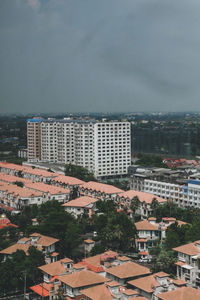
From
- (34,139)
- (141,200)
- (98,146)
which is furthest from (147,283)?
(34,139)

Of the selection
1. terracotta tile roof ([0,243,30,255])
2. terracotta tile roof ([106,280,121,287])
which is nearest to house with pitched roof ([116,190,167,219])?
terracotta tile roof ([0,243,30,255])

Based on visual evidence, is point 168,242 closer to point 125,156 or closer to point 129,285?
point 129,285

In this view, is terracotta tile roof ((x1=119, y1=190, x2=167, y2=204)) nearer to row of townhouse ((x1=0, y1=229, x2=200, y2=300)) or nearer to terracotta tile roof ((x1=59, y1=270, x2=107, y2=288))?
row of townhouse ((x1=0, y1=229, x2=200, y2=300))

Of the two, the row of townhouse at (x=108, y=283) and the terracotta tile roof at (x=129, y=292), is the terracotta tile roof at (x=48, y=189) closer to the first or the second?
the row of townhouse at (x=108, y=283)

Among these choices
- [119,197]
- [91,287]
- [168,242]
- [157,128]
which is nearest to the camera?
[91,287]

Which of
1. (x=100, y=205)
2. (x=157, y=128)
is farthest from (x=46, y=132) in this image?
(x=157, y=128)
